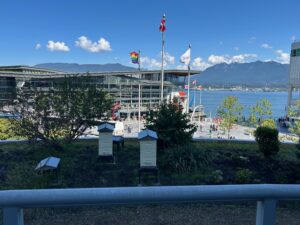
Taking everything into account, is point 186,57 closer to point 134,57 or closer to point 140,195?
point 134,57

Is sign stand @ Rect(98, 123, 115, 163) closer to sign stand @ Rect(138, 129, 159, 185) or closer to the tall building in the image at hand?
sign stand @ Rect(138, 129, 159, 185)

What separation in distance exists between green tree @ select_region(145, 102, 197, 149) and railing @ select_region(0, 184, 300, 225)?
18.3 ft

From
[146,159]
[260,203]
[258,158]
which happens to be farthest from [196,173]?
[260,203]

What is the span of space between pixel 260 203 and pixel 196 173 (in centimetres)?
427

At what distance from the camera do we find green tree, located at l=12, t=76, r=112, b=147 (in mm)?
7457

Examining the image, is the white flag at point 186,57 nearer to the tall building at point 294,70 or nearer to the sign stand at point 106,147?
the sign stand at point 106,147

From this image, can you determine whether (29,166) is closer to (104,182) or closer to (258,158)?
(104,182)

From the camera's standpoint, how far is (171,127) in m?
7.18

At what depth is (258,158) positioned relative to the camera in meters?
7.08

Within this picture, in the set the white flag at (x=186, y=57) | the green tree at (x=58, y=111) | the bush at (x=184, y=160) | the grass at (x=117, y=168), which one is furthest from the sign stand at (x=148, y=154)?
the white flag at (x=186, y=57)

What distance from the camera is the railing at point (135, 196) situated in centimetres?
131

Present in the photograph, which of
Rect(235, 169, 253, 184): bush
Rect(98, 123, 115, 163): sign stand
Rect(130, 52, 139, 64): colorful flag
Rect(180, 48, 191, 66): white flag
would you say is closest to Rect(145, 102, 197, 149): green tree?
Rect(98, 123, 115, 163): sign stand

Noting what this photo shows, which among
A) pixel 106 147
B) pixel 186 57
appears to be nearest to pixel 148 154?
pixel 106 147

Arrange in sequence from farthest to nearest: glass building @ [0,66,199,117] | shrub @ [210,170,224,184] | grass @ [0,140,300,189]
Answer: glass building @ [0,66,199,117]
shrub @ [210,170,224,184]
grass @ [0,140,300,189]
